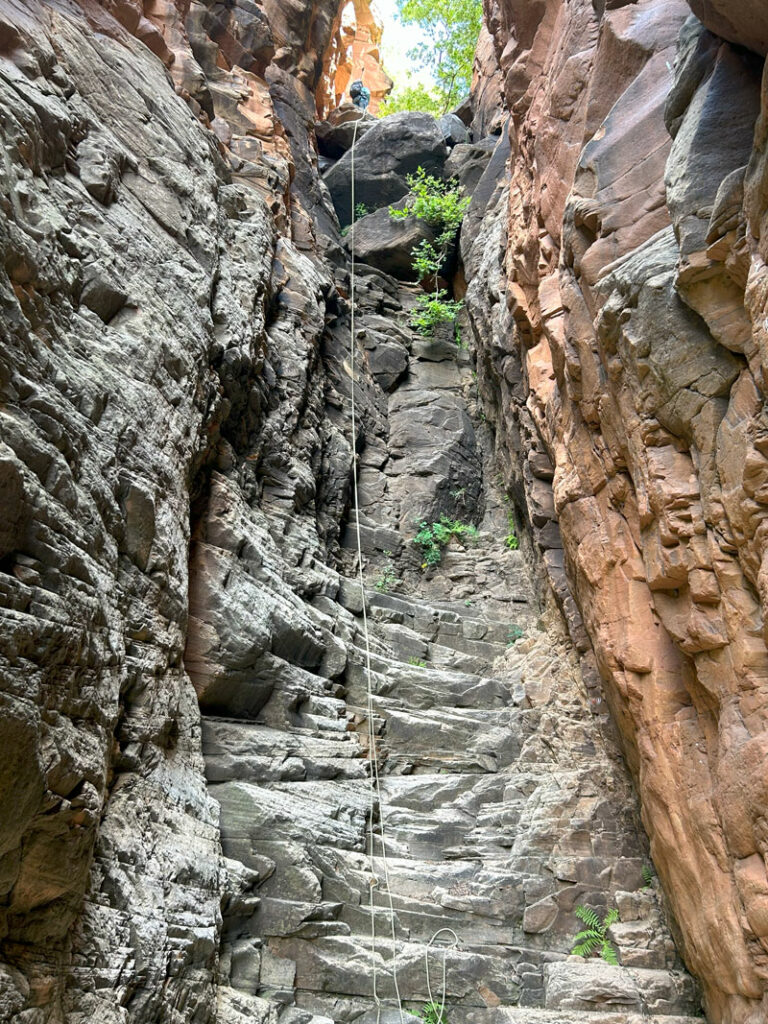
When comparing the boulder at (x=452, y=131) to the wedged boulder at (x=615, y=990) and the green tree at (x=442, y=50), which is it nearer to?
the green tree at (x=442, y=50)

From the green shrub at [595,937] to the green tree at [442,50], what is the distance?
26.1 meters

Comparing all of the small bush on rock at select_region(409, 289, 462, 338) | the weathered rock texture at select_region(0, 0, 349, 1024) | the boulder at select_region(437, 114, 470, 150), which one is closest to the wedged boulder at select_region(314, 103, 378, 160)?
the boulder at select_region(437, 114, 470, 150)

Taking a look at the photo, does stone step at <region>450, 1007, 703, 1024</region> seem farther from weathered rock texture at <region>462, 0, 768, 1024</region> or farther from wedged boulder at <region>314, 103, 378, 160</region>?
wedged boulder at <region>314, 103, 378, 160</region>

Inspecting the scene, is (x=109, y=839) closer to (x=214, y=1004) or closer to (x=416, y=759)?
(x=214, y=1004)

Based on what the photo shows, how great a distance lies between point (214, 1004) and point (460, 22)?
97.9 feet

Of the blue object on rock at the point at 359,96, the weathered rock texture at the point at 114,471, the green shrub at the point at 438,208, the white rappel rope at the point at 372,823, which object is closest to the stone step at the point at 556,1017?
the white rappel rope at the point at 372,823

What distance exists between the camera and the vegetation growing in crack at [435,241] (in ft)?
60.7

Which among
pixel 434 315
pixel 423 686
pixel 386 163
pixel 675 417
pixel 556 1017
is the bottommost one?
pixel 556 1017

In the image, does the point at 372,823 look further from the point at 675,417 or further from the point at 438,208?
the point at 438,208

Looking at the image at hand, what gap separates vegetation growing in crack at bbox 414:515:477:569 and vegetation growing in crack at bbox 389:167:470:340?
599 cm

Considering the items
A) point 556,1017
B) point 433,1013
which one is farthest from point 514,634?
point 433,1013

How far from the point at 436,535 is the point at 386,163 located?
12.4 meters

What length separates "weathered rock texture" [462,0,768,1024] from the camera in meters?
5.68

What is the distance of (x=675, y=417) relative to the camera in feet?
21.6
